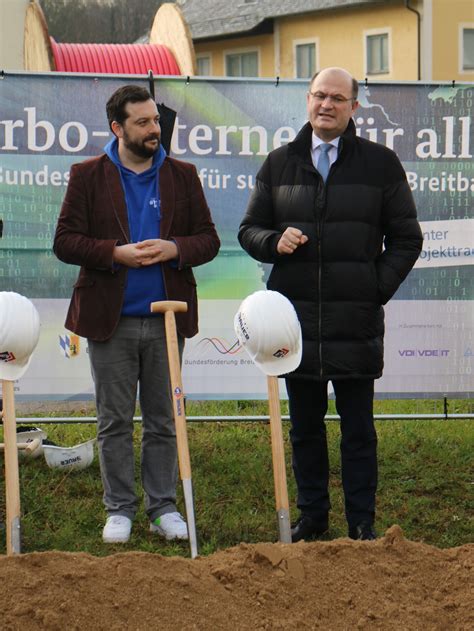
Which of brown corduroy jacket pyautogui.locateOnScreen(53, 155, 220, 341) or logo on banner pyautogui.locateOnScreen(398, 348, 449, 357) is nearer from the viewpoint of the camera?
brown corduroy jacket pyautogui.locateOnScreen(53, 155, 220, 341)

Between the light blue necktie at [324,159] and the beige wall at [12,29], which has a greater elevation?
the beige wall at [12,29]

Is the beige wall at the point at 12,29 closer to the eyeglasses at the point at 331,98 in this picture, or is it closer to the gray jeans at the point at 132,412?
the gray jeans at the point at 132,412

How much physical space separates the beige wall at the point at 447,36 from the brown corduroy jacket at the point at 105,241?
32.7 m

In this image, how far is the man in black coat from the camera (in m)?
5.89

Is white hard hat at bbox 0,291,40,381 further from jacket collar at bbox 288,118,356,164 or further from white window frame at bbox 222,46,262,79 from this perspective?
white window frame at bbox 222,46,262,79

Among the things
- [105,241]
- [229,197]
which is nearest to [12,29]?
[229,197]

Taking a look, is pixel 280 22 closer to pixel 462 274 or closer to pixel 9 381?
pixel 462 274

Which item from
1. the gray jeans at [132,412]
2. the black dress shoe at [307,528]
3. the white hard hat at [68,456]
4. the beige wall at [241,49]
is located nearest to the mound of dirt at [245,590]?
the black dress shoe at [307,528]

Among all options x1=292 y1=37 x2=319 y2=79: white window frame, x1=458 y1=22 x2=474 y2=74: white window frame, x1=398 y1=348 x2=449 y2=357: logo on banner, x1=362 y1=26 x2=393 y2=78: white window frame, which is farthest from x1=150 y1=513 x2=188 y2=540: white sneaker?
x1=292 y1=37 x2=319 y2=79: white window frame

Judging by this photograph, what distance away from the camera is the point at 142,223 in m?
6.06

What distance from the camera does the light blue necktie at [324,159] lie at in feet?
19.6

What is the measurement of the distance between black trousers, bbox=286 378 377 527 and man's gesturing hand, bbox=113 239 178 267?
35.2 inches

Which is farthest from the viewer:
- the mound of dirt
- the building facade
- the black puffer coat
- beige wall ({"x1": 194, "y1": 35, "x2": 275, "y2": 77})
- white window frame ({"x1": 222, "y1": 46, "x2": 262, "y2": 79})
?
white window frame ({"x1": 222, "y1": 46, "x2": 262, "y2": 79})

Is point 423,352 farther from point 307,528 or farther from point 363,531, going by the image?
point 363,531
